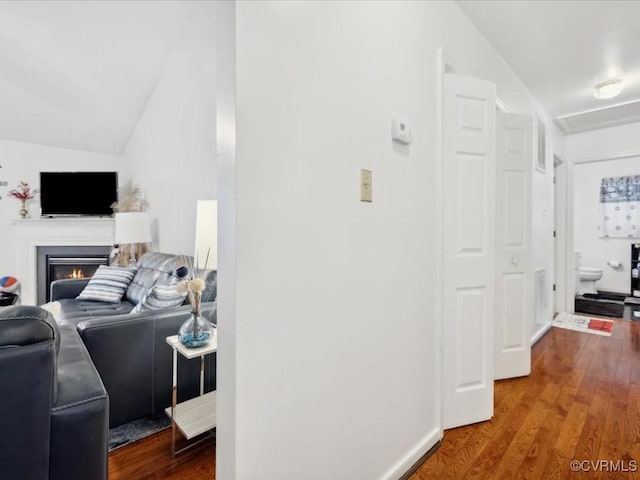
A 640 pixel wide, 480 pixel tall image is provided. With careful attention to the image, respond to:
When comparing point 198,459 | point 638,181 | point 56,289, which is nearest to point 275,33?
point 198,459

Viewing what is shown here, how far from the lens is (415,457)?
1591 mm

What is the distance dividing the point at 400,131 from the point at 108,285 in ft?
9.85

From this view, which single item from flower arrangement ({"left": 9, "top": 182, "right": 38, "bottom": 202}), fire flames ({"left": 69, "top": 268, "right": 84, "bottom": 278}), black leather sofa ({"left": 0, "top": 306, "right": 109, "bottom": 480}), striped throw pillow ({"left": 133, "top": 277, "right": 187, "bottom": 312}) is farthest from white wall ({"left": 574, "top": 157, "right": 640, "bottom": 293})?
flower arrangement ({"left": 9, "top": 182, "right": 38, "bottom": 202})

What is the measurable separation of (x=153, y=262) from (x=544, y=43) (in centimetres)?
371

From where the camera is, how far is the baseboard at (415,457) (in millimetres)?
1466

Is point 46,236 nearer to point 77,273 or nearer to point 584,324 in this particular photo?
point 77,273

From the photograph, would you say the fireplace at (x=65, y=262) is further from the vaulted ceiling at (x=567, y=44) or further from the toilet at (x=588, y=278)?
the toilet at (x=588, y=278)

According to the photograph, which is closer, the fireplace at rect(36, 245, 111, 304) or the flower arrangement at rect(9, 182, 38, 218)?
the flower arrangement at rect(9, 182, 38, 218)

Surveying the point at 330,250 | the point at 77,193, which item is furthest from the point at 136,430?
the point at 77,193

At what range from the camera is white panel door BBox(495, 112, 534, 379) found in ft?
8.21

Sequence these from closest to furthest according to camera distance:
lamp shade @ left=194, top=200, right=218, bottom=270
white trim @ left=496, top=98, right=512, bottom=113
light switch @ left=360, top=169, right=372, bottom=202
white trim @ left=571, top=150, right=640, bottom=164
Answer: light switch @ left=360, top=169, right=372, bottom=202 < lamp shade @ left=194, top=200, right=218, bottom=270 < white trim @ left=496, top=98, right=512, bottom=113 < white trim @ left=571, top=150, right=640, bottom=164

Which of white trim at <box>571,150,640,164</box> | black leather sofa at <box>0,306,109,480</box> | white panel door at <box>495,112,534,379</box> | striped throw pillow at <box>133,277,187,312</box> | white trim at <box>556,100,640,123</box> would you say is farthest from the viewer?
white trim at <box>571,150,640,164</box>

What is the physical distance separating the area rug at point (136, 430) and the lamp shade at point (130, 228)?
2.13 m

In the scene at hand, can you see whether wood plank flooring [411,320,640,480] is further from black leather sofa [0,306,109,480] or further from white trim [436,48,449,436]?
black leather sofa [0,306,109,480]
